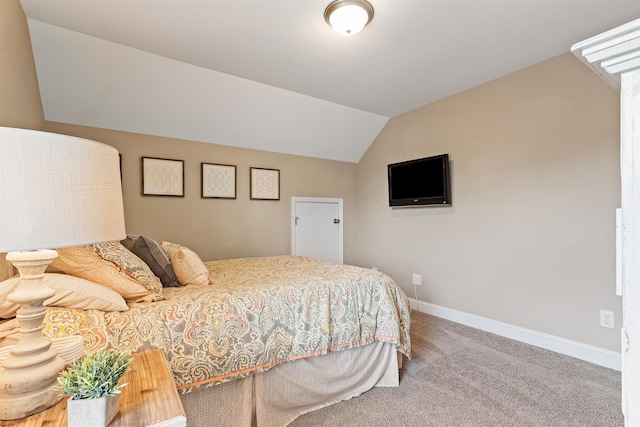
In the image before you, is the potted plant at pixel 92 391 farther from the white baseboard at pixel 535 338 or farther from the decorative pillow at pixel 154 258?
the white baseboard at pixel 535 338

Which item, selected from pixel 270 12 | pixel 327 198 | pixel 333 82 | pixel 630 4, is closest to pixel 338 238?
pixel 327 198

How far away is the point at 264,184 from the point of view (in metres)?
3.81

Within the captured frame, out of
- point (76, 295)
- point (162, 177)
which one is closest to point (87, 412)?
point (76, 295)

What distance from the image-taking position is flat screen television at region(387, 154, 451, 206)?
3.33 metres

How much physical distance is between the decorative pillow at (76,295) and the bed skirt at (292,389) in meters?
0.55

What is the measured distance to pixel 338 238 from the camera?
4.46 meters

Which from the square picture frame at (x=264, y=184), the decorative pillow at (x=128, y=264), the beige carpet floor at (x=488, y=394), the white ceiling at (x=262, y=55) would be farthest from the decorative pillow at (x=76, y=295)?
the square picture frame at (x=264, y=184)

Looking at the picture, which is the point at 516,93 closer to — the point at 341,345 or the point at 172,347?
the point at 341,345

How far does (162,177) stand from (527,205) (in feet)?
11.7

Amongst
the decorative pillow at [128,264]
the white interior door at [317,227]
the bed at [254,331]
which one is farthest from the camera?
the white interior door at [317,227]

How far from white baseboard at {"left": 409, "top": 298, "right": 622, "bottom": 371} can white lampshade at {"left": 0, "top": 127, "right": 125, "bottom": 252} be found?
10.7 feet

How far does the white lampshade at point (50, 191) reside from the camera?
639 millimetres

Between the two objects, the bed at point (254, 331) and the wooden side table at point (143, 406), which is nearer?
the wooden side table at point (143, 406)

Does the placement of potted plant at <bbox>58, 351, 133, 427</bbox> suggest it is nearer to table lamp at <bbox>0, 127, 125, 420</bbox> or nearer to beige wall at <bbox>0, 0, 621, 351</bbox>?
table lamp at <bbox>0, 127, 125, 420</bbox>
